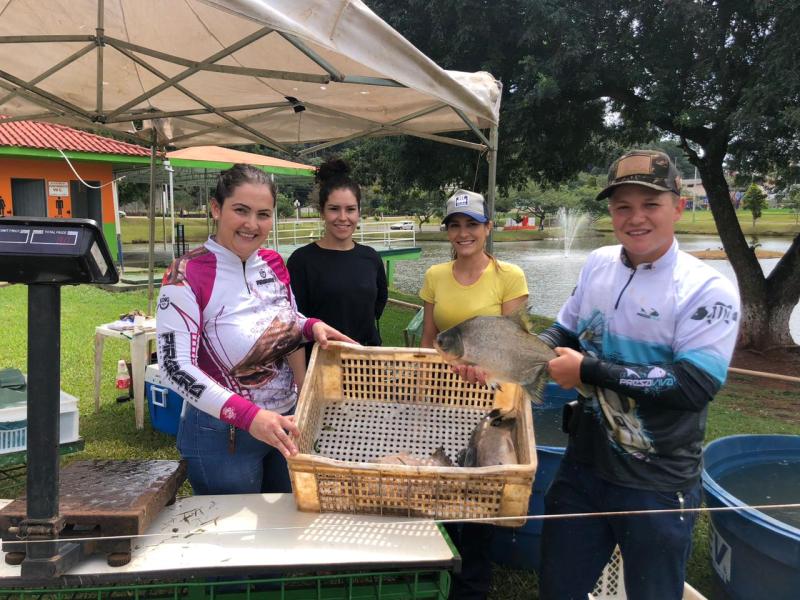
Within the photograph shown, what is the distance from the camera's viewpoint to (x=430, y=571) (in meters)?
1.75

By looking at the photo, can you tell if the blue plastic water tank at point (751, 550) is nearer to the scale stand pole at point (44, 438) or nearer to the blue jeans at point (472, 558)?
the blue jeans at point (472, 558)

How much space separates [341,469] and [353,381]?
0.87m

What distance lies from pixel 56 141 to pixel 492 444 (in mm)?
18703

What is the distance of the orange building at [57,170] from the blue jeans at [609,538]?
1668cm

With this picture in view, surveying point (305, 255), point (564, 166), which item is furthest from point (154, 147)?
point (564, 166)

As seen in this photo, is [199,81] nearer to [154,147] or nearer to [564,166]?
[154,147]

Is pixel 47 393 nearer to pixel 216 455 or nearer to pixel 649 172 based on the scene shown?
pixel 216 455

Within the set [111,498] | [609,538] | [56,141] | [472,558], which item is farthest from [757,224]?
[111,498]

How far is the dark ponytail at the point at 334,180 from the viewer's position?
10.3 feet

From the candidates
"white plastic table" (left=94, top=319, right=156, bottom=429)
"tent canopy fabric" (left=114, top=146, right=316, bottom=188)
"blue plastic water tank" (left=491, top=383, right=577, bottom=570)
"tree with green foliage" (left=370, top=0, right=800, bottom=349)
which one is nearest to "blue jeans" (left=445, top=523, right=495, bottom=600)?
"blue plastic water tank" (left=491, top=383, right=577, bottom=570)

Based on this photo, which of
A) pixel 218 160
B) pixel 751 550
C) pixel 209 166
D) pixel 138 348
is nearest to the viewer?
pixel 751 550

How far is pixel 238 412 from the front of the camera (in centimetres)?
193

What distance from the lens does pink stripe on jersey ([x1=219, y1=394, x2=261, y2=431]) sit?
193cm

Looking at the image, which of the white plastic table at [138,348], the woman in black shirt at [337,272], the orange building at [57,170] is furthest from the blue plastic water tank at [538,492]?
the orange building at [57,170]
